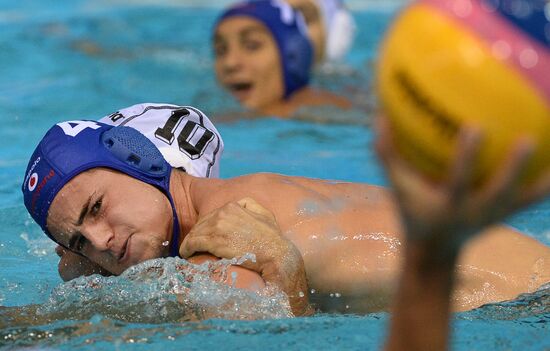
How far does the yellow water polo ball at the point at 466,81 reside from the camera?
3.75 feet

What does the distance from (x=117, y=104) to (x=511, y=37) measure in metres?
4.60

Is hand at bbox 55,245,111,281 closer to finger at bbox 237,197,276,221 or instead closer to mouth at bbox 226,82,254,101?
finger at bbox 237,197,276,221

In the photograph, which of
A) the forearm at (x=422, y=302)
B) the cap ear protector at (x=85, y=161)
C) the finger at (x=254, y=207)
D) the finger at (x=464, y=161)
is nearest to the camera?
the finger at (x=464, y=161)

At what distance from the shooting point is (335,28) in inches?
261

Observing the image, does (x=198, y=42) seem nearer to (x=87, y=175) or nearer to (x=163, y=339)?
(x=87, y=175)

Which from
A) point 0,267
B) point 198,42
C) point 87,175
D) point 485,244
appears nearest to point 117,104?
point 198,42

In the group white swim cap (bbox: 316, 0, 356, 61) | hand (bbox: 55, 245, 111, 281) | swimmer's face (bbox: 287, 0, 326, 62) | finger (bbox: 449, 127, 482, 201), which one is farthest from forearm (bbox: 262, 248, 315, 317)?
white swim cap (bbox: 316, 0, 356, 61)

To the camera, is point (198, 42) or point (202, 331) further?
point (198, 42)

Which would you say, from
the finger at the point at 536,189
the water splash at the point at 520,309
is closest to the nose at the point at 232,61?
the water splash at the point at 520,309

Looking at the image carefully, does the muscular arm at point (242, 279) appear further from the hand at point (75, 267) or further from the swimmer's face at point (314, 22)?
the swimmer's face at point (314, 22)

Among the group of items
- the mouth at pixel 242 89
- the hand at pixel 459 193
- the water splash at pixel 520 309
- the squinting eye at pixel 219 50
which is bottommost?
the mouth at pixel 242 89

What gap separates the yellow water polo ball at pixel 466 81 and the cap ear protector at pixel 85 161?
1.52 meters

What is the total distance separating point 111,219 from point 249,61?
351cm

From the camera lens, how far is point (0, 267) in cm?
320
